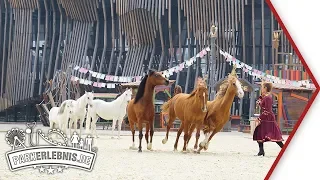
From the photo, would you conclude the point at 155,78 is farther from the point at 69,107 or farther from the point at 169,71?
the point at 169,71

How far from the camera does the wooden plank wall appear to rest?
2012 cm

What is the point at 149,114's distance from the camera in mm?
8539

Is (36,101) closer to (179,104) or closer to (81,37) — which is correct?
(81,37)

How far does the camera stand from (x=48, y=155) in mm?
5574

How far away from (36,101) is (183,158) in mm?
12492

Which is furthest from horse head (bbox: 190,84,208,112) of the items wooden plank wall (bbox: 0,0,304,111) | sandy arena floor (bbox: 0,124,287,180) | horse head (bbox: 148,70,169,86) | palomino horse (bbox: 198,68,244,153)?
wooden plank wall (bbox: 0,0,304,111)

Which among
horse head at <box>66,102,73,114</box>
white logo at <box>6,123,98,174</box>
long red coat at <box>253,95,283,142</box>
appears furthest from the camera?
horse head at <box>66,102,73,114</box>

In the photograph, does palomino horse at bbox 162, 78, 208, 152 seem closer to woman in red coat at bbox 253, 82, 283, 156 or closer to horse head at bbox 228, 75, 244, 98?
horse head at bbox 228, 75, 244, 98

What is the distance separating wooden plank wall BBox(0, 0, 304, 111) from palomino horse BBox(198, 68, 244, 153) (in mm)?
8254

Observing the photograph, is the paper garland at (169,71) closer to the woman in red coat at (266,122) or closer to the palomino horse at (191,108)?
the palomino horse at (191,108)

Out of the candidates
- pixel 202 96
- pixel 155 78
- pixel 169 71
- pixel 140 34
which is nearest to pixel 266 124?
pixel 202 96

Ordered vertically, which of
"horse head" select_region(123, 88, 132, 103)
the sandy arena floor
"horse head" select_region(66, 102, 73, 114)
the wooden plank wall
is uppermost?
the wooden plank wall

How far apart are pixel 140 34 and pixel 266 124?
16.5m

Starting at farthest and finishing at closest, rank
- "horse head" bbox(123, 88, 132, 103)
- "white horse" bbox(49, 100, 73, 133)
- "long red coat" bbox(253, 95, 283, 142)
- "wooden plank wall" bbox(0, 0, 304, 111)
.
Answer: "wooden plank wall" bbox(0, 0, 304, 111)
"horse head" bbox(123, 88, 132, 103)
"white horse" bbox(49, 100, 73, 133)
"long red coat" bbox(253, 95, 283, 142)
